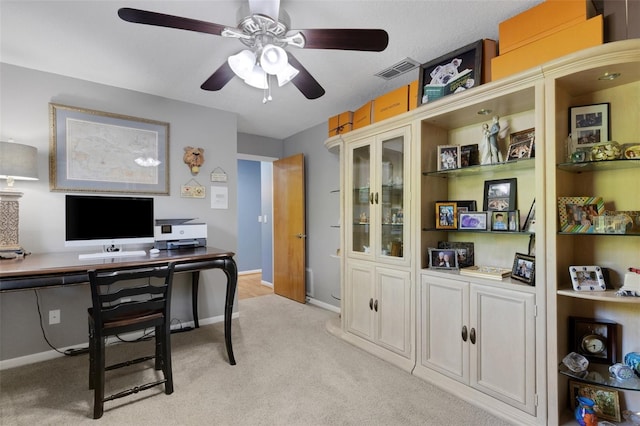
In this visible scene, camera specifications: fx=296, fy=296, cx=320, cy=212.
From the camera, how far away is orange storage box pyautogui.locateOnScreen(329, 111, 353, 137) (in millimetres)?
2955

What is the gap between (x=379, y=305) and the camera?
2.54 meters

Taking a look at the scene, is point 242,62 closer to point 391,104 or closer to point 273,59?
point 273,59

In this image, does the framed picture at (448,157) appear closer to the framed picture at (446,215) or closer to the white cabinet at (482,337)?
the framed picture at (446,215)

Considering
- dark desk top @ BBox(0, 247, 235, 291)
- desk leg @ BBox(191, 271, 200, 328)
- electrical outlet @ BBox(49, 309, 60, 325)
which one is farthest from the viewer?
desk leg @ BBox(191, 271, 200, 328)

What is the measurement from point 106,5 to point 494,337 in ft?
9.98

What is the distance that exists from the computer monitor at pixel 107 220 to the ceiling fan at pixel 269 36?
157cm

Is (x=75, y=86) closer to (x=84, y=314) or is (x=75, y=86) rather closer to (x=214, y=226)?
(x=214, y=226)

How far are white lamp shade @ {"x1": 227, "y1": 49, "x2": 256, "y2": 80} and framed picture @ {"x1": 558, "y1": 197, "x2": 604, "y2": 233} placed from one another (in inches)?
74.3

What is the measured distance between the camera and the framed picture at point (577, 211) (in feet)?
5.17

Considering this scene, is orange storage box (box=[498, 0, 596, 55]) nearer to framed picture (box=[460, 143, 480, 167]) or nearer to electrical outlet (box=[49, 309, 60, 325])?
framed picture (box=[460, 143, 480, 167])

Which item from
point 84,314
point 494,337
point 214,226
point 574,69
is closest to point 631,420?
point 494,337

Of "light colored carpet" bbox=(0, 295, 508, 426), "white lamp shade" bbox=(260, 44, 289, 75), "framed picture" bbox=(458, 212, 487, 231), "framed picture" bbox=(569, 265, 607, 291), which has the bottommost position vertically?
"light colored carpet" bbox=(0, 295, 508, 426)

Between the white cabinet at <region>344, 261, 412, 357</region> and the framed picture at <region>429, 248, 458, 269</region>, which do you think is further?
the white cabinet at <region>344, 261, 412, 357</region>

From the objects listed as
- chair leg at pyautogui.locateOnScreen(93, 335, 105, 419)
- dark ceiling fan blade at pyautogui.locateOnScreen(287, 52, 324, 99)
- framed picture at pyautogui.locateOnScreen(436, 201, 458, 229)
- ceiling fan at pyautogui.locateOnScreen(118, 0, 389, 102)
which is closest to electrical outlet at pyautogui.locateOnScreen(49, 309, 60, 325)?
chair leg at pyautogui.locateOnScreen(93, 335, 105, 419)
